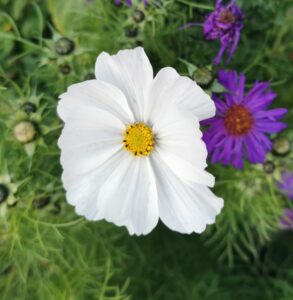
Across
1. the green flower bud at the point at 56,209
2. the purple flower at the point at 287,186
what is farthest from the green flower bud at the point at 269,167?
the green flower bud at the point at 56,209

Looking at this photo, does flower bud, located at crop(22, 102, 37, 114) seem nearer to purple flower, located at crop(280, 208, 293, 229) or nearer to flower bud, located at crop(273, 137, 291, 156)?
flower bud, located at crop(273, 137, 291, 156)

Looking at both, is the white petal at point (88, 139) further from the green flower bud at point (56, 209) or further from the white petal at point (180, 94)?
the green flower bud at point (56, 209)

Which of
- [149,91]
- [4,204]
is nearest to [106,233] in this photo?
[4,204]

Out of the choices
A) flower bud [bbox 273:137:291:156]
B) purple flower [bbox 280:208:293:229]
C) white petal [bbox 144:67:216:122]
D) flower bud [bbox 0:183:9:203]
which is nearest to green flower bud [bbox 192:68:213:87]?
white petal [bbox 144:67:216:122]

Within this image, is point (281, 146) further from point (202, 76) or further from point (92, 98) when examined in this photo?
point (92, 98)

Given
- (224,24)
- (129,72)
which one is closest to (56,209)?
(129,72)
